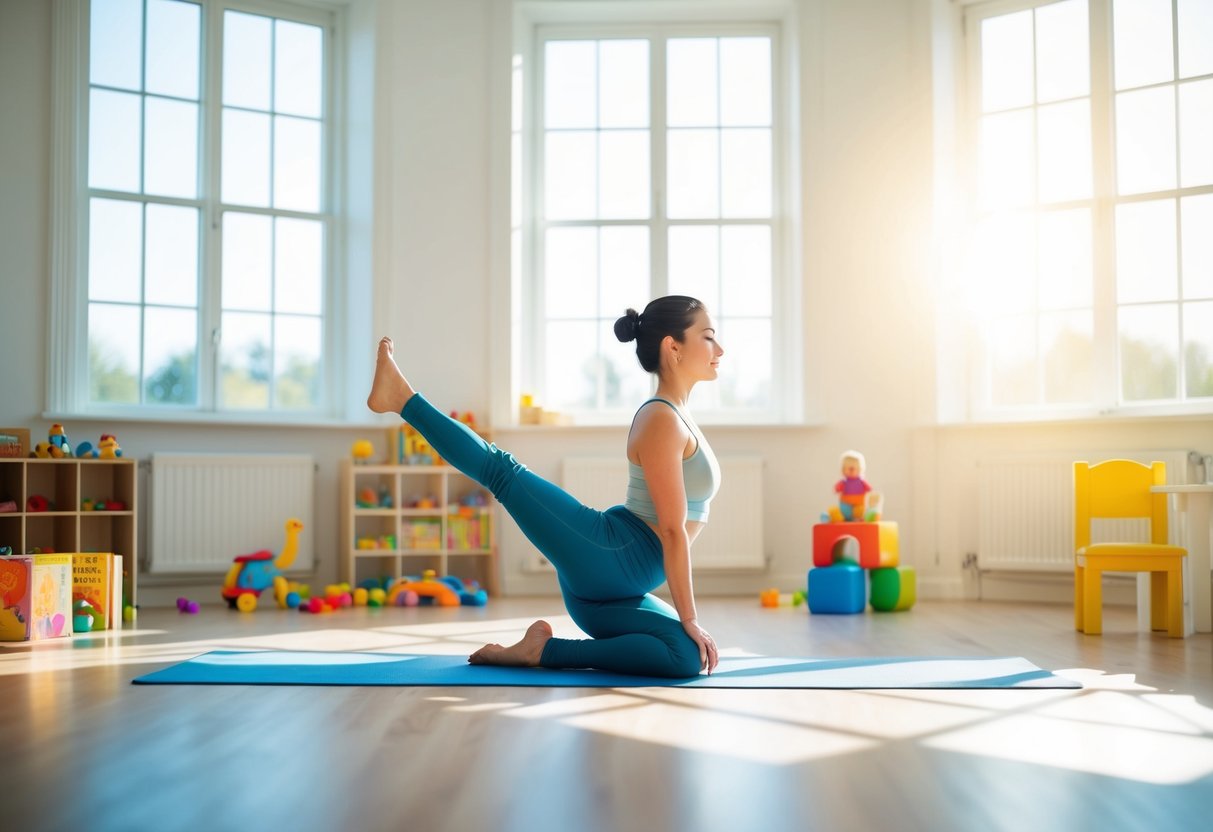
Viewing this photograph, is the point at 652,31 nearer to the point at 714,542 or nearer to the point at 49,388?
the point at 714,542

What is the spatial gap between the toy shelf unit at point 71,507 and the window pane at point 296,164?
5.95ft

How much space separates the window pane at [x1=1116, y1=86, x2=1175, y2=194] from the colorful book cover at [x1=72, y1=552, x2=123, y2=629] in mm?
5148

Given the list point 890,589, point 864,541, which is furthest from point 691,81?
point 890,589

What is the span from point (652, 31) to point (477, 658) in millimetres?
4489

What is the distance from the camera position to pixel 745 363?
6625mm

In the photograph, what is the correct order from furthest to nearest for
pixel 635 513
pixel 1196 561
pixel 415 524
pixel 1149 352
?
pixel 415 524 < pixel 1149 352 < pixel 1196 561 < pixel 635 513

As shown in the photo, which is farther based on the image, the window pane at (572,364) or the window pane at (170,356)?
the window pane at (572,364)

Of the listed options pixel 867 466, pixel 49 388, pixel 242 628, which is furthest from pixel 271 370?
pixel 867 466

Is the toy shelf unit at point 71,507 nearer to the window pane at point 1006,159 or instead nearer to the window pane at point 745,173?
the window pane at point 745,173

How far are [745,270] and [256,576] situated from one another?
3.18 m

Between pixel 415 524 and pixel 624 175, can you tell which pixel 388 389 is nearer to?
pixel 415 524

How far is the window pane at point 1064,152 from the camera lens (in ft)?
19.7

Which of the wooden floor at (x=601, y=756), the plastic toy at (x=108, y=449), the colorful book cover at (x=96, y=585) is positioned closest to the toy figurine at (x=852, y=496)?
the wooden floor at (x=601, y=756)

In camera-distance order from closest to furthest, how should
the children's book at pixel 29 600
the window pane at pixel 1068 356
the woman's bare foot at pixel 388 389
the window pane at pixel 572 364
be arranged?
1. the woman's bare foot at pixel 388 389
2. the children's book at pixel 29 600
3. the window pane at pixel 1068 356
4. the window pane at pixel 572 364
